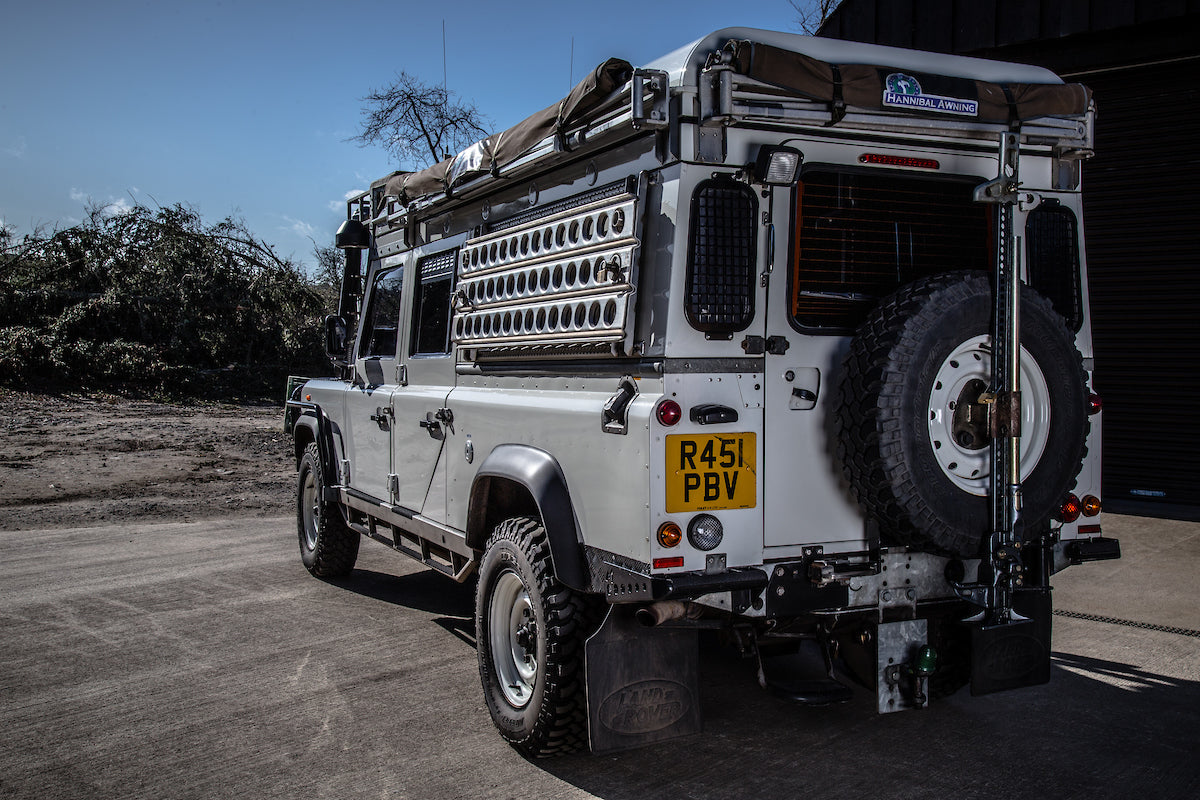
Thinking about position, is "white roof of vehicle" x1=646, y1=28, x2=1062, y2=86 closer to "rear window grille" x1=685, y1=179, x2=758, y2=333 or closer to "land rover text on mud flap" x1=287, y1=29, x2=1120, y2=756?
"land rover text on mud flap" x1=287, y1=29, x2=1120, y2=756

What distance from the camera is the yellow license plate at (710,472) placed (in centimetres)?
337

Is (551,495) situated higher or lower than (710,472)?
lower

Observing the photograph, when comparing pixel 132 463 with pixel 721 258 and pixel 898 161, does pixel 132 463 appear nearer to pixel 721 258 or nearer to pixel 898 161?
pixel 721 258

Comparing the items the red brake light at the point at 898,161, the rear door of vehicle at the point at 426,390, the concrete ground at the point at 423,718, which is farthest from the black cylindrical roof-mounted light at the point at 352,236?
the red brake light at the point at 898,161

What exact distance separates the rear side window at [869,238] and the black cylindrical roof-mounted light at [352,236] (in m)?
3.85

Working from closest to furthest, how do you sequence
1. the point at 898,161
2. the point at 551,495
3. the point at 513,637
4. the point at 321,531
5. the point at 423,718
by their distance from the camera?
the point at 898,161, the point at 551,495, the point at 513,637, the point at 423,718, the point at 321,531

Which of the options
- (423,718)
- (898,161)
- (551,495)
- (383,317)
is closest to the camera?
(898,161)

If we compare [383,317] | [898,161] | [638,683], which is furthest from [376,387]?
[898,161]

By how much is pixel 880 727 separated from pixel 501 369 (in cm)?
239

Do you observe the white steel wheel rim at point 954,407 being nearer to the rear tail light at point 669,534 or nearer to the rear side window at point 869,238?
the rear side window at point 869,238

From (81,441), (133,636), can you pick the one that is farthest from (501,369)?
(81,441)

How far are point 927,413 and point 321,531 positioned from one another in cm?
494

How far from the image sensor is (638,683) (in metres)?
3.66

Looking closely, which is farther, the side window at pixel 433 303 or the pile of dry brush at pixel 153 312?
the pile of dry brush at pixel 153 312
